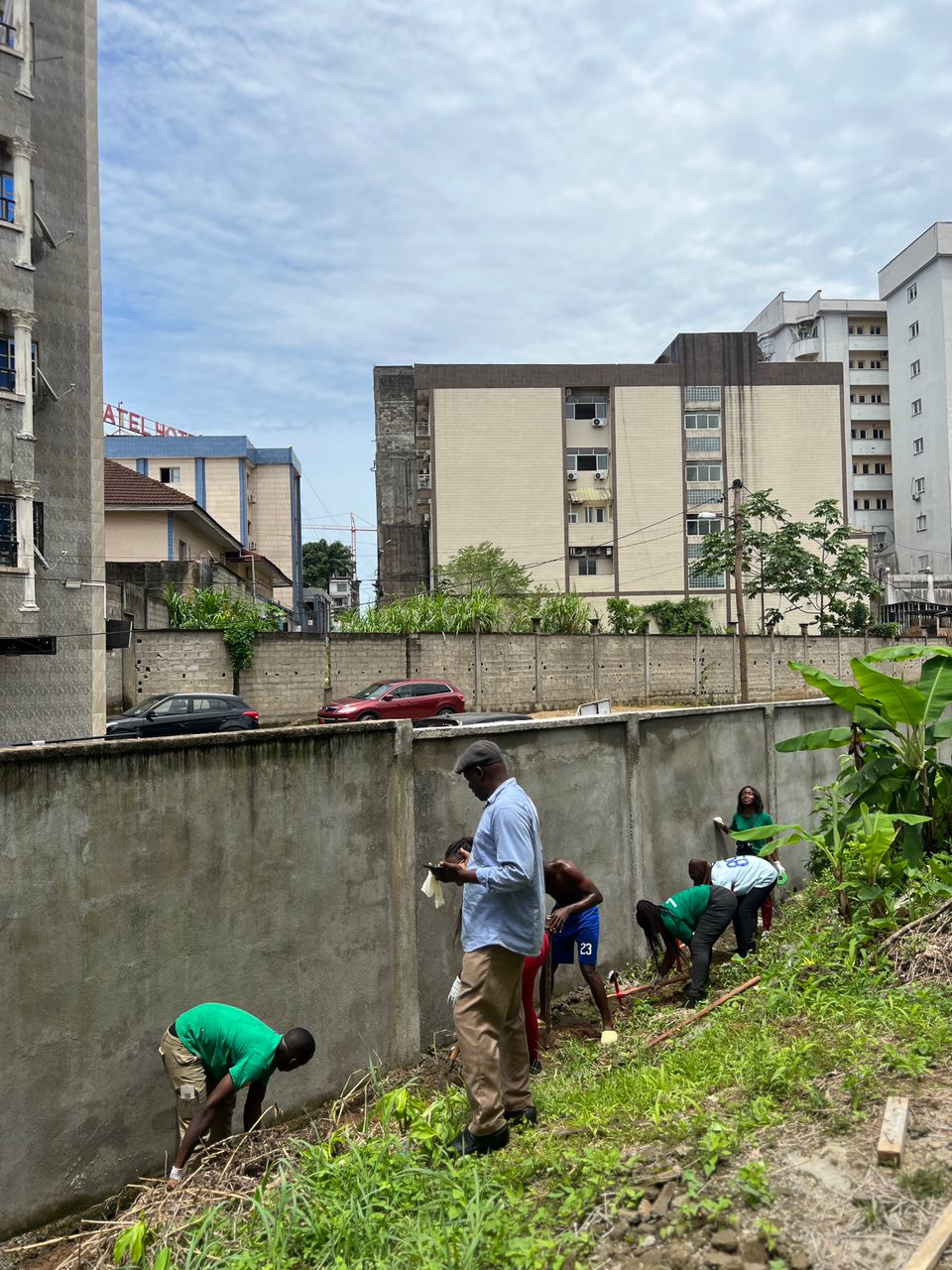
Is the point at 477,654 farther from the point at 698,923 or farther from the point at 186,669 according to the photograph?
the point at 698,923

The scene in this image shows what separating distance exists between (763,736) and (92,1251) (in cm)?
718

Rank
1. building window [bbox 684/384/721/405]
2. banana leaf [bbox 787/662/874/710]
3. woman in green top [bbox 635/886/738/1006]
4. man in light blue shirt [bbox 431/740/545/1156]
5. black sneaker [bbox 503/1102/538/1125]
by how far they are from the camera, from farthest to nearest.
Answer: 1. building window [bbox 684/384/721/405]
2. banana leaf [bbox 787/662/874/710]
3. woman in green top [bbox 635/886/738/1006]
4. black sneaker [bbox 503/1102/538/1125]
5. man in light blue shirt [bbox 431/740/545/1156]

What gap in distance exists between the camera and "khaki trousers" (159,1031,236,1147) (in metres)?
4.07

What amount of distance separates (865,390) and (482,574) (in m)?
33.9

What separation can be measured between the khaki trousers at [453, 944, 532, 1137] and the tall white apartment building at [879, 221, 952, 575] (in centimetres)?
6065

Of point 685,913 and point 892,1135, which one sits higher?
point 892,1135

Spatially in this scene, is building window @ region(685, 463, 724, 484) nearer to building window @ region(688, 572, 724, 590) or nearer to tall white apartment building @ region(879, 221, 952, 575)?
building window @ region(688, 572, 724, 590)

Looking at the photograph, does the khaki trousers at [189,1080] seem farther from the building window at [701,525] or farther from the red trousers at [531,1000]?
the building window at [701,525]

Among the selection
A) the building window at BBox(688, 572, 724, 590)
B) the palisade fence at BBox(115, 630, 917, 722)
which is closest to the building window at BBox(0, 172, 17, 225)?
the palisade fence at BBox(115, 630, 917, 722)

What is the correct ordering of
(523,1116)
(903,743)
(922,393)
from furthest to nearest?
(922,393)
(903,743)
(523,1116)

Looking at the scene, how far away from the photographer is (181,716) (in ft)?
64.0

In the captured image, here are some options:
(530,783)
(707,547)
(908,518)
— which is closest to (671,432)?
(707,547)

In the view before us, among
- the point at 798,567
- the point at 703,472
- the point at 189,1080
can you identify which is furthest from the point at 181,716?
the point at 703,472

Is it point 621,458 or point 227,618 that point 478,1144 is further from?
point 621,458
